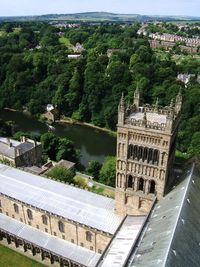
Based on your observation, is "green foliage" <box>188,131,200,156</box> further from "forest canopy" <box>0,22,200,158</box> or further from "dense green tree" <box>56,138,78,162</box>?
"dense green tree" <box>56,138,78,162</box>

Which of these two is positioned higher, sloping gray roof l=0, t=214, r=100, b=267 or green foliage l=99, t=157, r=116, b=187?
sloping gray roof l=0, t=214, r=100, b=267

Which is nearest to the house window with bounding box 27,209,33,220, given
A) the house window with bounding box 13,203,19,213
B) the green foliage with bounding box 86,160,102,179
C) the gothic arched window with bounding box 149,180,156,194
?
the house window with bounding box 13,203,19,213

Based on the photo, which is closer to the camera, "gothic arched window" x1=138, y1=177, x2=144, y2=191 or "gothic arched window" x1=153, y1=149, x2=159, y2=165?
"gothic arched window" x1=153, y1=149, x2=159, y2=165

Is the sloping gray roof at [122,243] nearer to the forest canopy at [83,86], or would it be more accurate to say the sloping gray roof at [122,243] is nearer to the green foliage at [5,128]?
the forest canopy at [83,86]

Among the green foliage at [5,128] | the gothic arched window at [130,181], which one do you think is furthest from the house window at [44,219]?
the green foliage at [5,128]

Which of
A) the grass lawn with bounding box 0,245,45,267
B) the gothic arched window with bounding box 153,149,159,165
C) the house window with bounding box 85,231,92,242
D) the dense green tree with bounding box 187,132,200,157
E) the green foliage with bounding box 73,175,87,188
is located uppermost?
the gothic arched window with bounding box 153,149,159,165

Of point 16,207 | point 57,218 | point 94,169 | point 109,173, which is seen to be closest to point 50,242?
point 57,218

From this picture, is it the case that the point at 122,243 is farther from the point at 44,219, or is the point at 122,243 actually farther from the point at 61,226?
the point at 44,219
